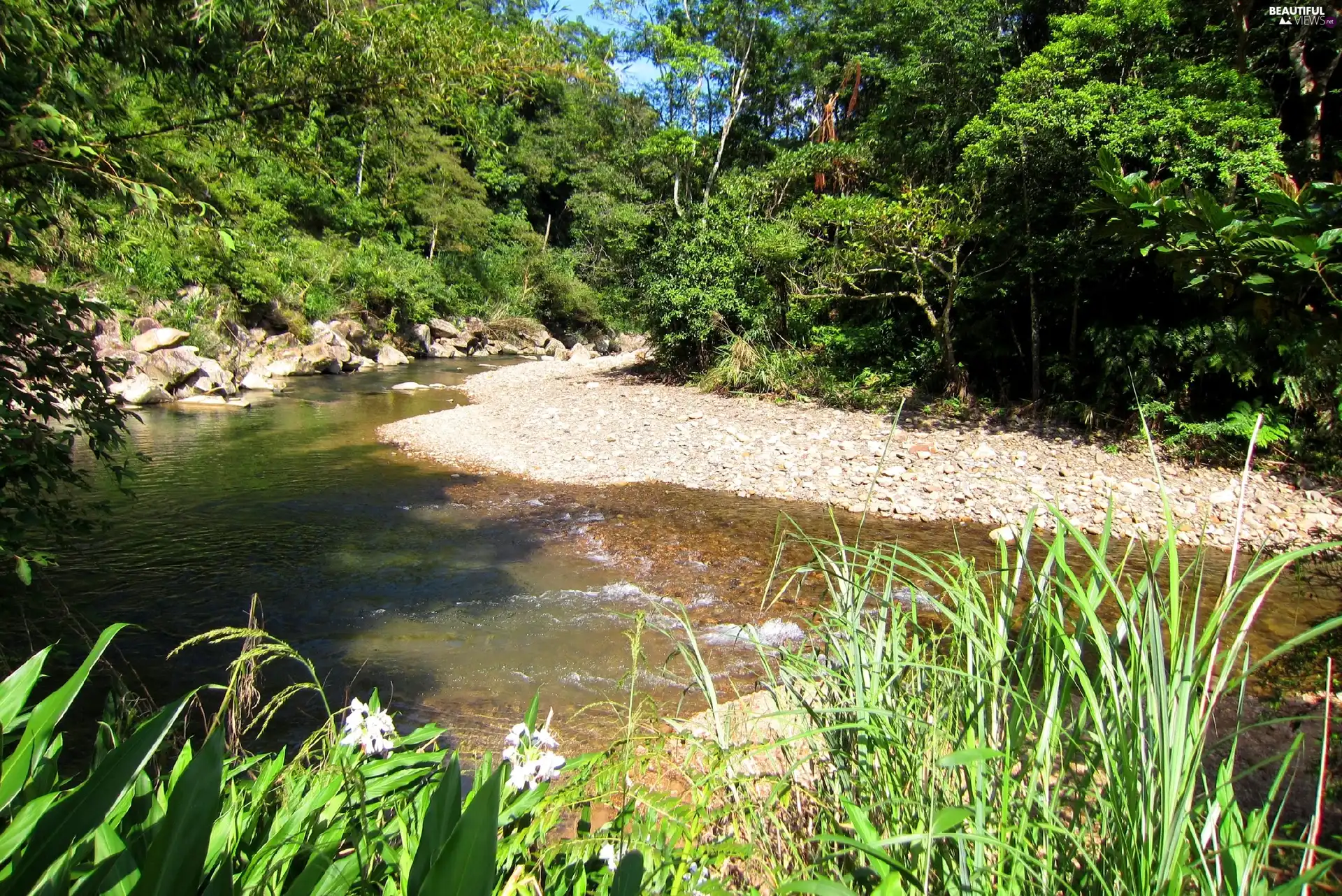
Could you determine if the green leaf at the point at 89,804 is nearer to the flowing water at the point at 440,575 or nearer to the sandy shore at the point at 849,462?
the flowing water at the point at 440,575

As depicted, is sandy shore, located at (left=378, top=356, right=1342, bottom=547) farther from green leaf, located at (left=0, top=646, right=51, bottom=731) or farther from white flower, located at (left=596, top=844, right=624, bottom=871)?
green leaf, located at (left=0, top=646, right=51, bottom=731)

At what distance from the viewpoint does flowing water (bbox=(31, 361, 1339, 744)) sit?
4.19 m

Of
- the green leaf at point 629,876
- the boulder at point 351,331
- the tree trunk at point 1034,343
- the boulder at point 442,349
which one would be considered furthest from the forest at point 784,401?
the boulder at point 442,349

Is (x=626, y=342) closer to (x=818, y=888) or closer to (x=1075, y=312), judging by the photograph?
(x=1075, y=312)

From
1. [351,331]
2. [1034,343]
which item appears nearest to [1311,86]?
[1034,343]

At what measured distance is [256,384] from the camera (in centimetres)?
1479

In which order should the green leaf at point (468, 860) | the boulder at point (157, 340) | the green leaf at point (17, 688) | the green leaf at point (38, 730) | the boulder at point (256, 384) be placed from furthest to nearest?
the boulder at point (256, 384), the boulder at point (157, 340), the green leaf at point (17, 688), the green leaf at point (38, 730), the green leaf at point (468, 860)

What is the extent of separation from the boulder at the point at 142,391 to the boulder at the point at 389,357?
7.46 meters

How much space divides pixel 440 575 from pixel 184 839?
4989 mm

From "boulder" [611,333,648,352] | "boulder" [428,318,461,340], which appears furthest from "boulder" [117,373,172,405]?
"boulder" [611,333,648,352]

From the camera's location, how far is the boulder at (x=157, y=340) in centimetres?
1309

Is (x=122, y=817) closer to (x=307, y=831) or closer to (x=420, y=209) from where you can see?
(x=307, y=831)

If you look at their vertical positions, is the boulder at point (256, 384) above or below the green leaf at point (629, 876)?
below

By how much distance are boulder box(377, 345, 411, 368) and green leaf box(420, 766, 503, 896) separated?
20417 mm
